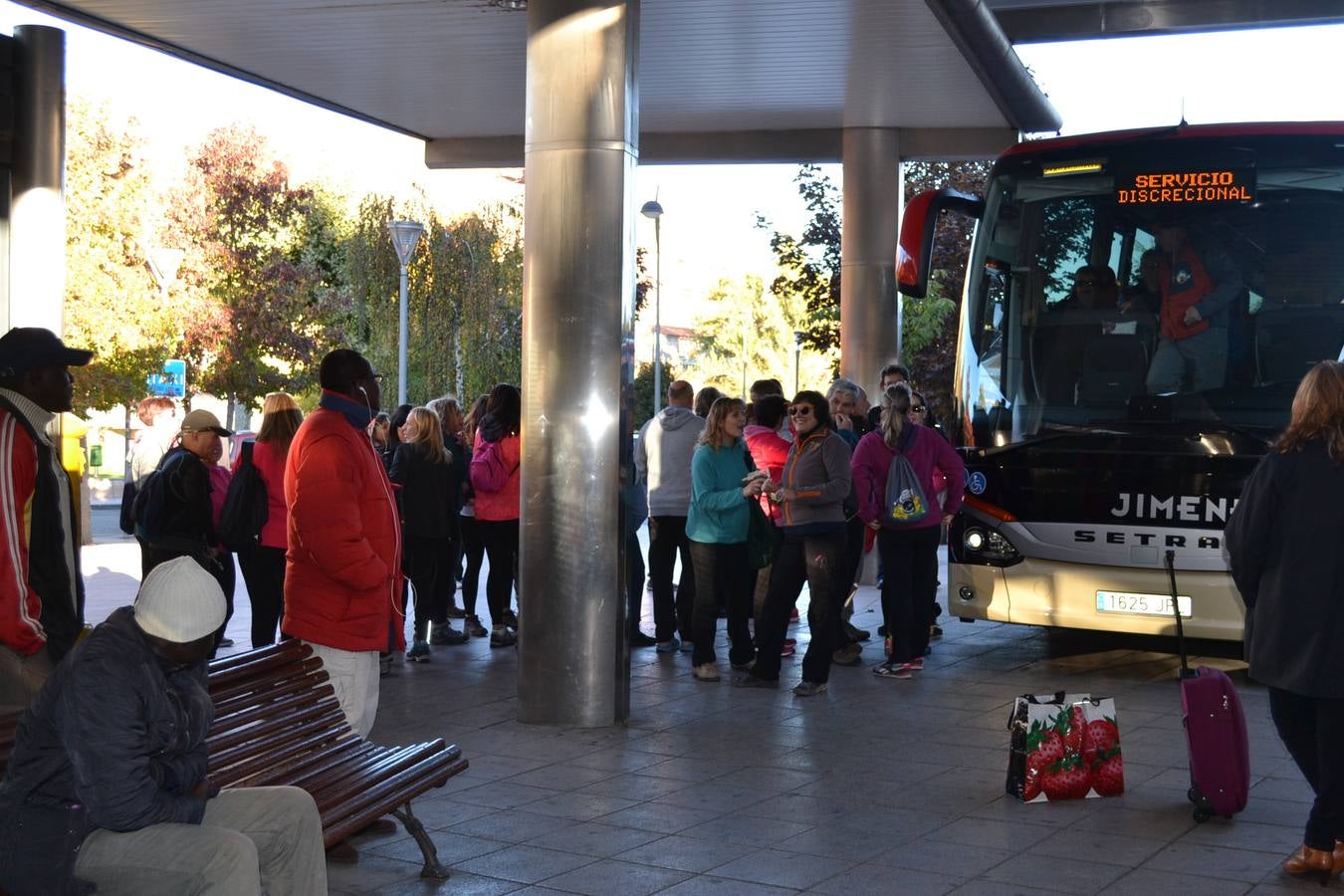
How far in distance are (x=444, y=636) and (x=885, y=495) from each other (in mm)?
3820

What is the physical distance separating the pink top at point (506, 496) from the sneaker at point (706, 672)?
82.5 inches

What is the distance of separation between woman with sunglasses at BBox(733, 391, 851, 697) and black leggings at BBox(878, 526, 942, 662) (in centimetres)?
80

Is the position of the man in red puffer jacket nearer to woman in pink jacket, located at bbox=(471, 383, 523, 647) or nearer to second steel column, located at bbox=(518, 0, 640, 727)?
second steel column, located at bbox=(518, 0, 640, 727)

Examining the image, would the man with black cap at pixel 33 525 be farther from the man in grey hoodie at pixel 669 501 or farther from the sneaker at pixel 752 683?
the man in grey hoodie at pixel 669 501

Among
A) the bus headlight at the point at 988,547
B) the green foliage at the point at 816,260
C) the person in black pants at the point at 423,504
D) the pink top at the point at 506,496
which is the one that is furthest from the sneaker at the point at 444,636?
the green foliage at the point at 816,260

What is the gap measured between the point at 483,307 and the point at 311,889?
34.4 meters

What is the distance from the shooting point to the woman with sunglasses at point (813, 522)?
10.1m

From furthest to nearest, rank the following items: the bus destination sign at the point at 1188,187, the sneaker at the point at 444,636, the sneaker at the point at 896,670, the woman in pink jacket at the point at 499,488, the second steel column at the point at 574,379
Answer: the sneaker at the point at 444,636, the woman in pink jacket at the point at 499,488, the sneaker at the point at 896,670, the bus destination sign at the point at 1188,187, the second steel column at the point at 574,379

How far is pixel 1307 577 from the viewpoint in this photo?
5.99 m

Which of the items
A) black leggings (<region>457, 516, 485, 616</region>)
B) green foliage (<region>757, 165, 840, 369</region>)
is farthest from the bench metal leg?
green foliage (<region>757, 165, 840, 369</region>)

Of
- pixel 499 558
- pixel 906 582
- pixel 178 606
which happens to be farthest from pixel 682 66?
pixel 178 606

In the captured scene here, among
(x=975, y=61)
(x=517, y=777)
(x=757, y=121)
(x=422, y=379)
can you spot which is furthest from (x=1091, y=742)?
(x=422, y=379)

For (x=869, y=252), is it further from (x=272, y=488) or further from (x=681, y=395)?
(x=272, y=488)

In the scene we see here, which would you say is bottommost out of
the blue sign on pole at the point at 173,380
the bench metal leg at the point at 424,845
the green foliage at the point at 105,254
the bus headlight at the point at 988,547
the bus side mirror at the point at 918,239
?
the bench metal leg at the point at 424,845
